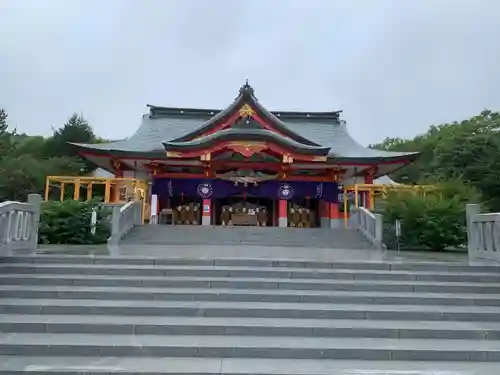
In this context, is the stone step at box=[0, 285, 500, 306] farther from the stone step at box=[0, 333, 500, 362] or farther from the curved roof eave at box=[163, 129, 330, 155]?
the curved roof eave at box=[163, 129, 330, 155]

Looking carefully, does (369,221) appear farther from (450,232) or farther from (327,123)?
(327,123)

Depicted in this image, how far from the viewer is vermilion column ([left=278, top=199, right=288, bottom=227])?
17531 millimetres

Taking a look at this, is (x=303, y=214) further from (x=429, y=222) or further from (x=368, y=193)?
(x=429, y=222)

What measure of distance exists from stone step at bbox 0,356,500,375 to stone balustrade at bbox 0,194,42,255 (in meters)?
3.35

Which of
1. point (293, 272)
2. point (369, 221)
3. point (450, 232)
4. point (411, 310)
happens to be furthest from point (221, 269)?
point (450, 232)

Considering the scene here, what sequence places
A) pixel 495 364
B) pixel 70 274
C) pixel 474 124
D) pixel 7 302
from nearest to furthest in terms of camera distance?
pixel 495 364, pixel 7 302, pixel 70 274, pixel 474 124

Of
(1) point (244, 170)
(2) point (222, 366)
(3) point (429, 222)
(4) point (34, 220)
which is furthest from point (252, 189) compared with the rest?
(2) point (222, 366)

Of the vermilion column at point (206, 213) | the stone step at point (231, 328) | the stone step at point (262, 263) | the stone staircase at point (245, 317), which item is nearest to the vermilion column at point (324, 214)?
the vermilion column at point (206, 213)

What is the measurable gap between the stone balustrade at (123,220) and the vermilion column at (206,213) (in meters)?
3.25

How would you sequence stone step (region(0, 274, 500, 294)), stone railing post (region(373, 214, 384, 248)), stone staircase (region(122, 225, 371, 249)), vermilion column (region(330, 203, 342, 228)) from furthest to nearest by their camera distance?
vermilion column (region(330, 203, 342, 228)) < stone staircase (region(122, 225, 371, 249)) < stone railing post (region(373, 214, 384, 248)) < stone step (region(0, 274, 500, 294))

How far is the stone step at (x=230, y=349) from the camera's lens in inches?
183

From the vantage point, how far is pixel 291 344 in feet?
16.1

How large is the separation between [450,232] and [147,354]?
9.62 m

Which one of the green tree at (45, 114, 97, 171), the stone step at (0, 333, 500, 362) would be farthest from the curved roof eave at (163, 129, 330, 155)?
the green tree at (45, 114, 97, 171)
